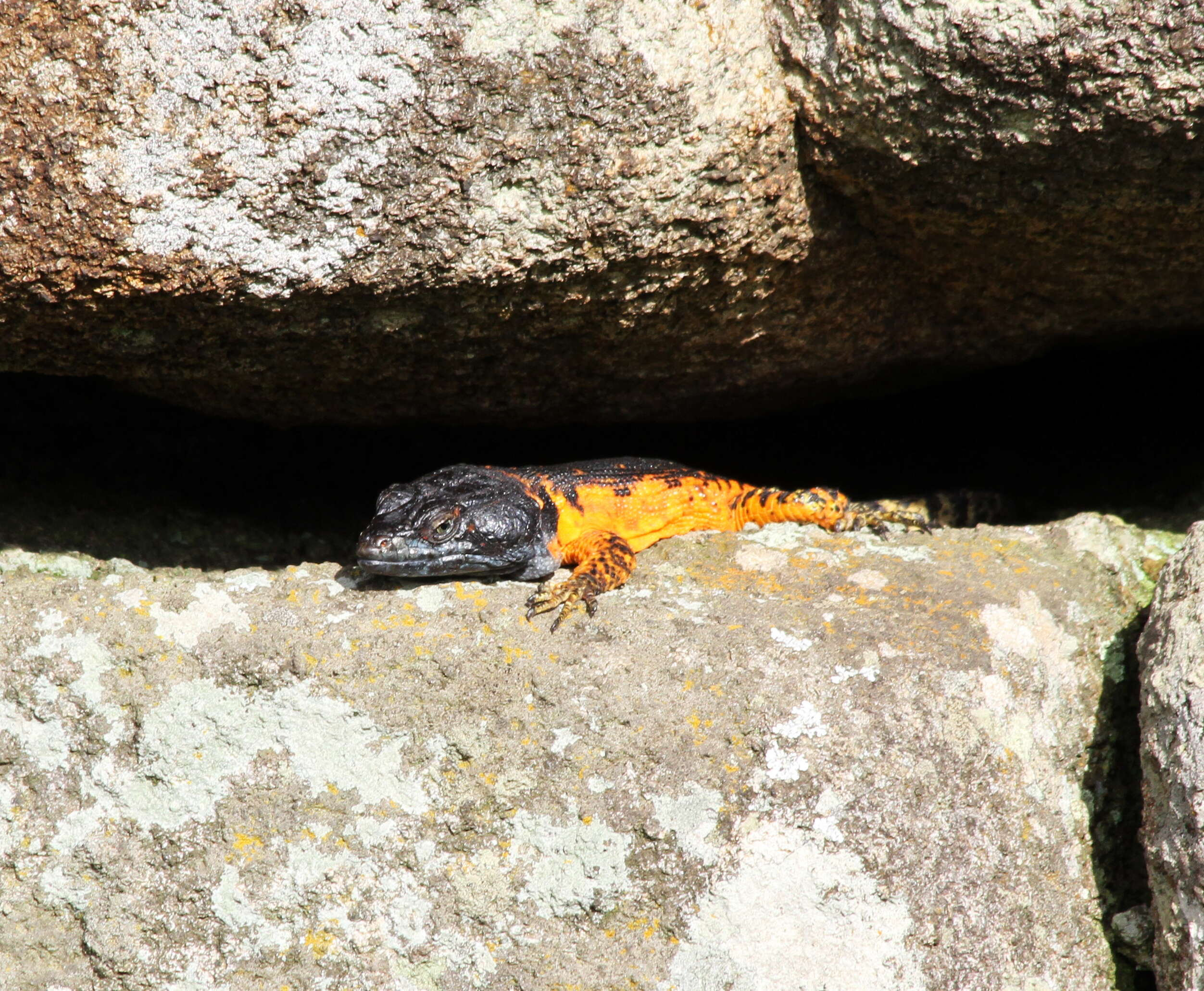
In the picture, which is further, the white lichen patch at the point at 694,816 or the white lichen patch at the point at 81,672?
the white lichen patch at the point at 81,672

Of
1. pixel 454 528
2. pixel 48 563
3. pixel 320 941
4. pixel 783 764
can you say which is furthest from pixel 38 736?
pixel 783 764

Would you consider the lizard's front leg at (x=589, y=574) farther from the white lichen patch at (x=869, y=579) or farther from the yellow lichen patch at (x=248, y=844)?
the yellow lichen patch at (x=248, y=844)

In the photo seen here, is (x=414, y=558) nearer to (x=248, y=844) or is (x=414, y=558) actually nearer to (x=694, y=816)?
(x=248, y=844)

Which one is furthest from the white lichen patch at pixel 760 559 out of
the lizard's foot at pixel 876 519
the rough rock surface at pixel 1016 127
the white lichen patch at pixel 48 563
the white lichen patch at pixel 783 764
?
the white lichen patch at pixel 48 563

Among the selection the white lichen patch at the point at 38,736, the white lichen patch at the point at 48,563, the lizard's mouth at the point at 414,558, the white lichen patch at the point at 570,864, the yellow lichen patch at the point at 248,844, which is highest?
the white lichen patch at the point at 48,563

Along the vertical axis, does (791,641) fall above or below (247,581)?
below
